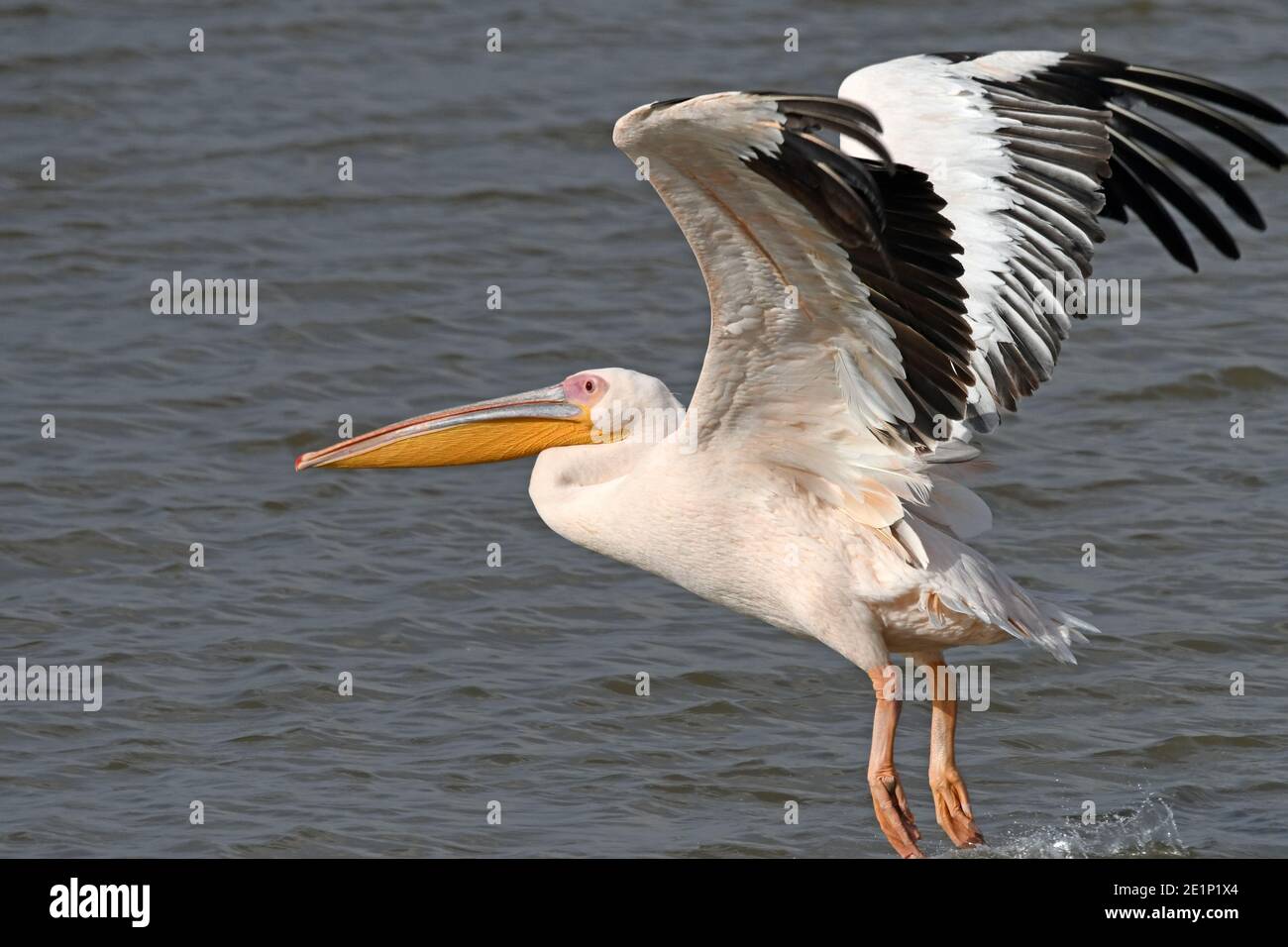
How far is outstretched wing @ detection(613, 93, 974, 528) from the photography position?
199 inches

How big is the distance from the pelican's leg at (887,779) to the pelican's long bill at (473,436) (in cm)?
128

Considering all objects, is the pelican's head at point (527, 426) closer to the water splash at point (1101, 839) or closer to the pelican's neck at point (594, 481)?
the pelican's neck at point (594, 481)

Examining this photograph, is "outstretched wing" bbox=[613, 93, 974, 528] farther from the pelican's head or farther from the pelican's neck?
the pelican's head

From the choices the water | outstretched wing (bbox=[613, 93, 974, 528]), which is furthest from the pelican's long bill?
the water

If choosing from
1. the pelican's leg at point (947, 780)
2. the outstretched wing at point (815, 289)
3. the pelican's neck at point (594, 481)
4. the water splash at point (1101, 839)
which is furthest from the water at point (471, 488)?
the pelican's neck at point (594, 481)

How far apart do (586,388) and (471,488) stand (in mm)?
2673

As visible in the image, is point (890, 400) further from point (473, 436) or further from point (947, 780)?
point (473, 436)

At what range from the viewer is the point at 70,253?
11766 millimetres

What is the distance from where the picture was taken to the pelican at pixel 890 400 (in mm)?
5898

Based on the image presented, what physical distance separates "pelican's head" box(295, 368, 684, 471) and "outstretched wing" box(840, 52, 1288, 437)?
1008 mm

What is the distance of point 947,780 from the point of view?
6.78 m

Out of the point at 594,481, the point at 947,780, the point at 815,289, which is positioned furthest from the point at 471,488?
the point at 815,289

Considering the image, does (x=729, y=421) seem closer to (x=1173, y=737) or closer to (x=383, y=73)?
(x=1173, y=737)
